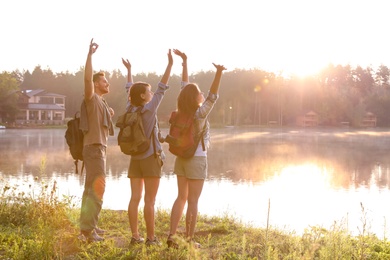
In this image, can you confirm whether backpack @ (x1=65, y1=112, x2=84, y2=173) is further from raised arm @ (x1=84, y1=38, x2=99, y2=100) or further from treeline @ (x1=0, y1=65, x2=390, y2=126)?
treeline @ (x1=0, y1=65, x2=390, y2=126)

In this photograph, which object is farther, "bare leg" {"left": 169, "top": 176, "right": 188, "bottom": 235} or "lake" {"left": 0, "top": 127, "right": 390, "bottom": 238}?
"lake" {"left": 0, "top": 127, "right": 390, "bottom": 238}

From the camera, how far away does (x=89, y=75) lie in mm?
5242

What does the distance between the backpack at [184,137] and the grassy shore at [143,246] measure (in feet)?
3.10

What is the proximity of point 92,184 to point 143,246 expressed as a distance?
122 centimetres

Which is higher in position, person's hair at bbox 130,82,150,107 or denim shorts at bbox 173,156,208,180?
person's hair at bbox 130,82,150,107

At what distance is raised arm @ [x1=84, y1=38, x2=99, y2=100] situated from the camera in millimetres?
5234

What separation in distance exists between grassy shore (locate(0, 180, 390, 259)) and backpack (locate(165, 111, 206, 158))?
95cm

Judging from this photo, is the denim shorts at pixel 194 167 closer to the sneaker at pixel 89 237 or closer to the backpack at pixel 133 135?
the backpack at pixel 133 135

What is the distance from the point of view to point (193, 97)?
201 inches

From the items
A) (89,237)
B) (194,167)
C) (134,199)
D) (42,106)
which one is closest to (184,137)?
(194,167)

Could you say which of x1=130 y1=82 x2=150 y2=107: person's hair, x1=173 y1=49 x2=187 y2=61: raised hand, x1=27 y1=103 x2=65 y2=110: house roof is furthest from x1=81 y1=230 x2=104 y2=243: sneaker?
x1=27 y1=103 x2=65 y2=110: house roof

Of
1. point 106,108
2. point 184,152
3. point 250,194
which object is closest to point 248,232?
point 184,152

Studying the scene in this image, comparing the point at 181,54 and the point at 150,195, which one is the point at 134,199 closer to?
the point at 150,195

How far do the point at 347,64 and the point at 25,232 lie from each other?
379 ft
